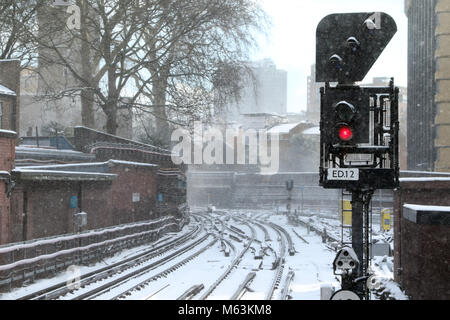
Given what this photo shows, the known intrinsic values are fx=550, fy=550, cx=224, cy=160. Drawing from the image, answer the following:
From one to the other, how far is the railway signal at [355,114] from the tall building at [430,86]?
17460 mm

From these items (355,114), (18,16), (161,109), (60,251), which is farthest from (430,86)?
(355,114)

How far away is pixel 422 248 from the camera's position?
9242mm

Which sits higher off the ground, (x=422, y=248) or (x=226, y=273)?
(x=422, y=248)

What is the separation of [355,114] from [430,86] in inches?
786

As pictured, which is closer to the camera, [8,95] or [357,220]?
[357,220]

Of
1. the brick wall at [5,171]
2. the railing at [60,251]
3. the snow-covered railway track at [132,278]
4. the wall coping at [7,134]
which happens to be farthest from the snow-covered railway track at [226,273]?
the wall coping at [7,134]

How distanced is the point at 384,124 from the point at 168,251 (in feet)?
50.7

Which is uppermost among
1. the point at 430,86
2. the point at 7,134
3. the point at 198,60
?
the point at 198,60

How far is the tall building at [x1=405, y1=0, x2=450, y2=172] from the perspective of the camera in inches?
871

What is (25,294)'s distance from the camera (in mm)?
12078

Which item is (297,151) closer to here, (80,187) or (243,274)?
(80,187)

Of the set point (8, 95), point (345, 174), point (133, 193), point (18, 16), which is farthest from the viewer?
point (18, 16)

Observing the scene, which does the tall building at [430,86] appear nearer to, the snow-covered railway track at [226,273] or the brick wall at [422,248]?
the snow-covered railway track at [226,273]

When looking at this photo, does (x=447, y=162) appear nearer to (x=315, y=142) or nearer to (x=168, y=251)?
(x=168, y=251)
